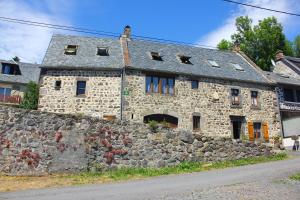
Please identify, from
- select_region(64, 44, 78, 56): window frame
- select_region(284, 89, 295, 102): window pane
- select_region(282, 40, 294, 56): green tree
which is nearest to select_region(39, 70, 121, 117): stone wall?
select_region(64, 44, 78, 56): window frame

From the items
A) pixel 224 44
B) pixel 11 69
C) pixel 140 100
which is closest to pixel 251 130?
Result: pixel 140 100

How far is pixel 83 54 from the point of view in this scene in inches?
984

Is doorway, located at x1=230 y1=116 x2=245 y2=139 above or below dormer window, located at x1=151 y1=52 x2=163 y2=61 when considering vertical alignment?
below

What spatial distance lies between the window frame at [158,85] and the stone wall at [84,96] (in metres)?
2.21

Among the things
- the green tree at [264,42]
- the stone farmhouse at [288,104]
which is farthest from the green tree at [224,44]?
the stone farmhouse at [288,104]

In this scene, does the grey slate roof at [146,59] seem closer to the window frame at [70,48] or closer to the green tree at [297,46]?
the window frame at [70,48]

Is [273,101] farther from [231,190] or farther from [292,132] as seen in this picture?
[231,190]

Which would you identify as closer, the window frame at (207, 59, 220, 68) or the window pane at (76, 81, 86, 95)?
the window pane at (76, 81, 86, 95)

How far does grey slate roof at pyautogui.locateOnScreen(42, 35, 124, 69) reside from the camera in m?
23.3

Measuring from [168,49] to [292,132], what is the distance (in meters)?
13.1

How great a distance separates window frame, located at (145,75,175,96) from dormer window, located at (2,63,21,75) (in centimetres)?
1966

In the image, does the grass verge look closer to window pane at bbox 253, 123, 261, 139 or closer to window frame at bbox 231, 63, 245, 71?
window pane at bbox 253, 123, 261, 139

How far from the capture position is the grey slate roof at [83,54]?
23266 millimetres

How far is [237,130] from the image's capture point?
2553 centimetres
